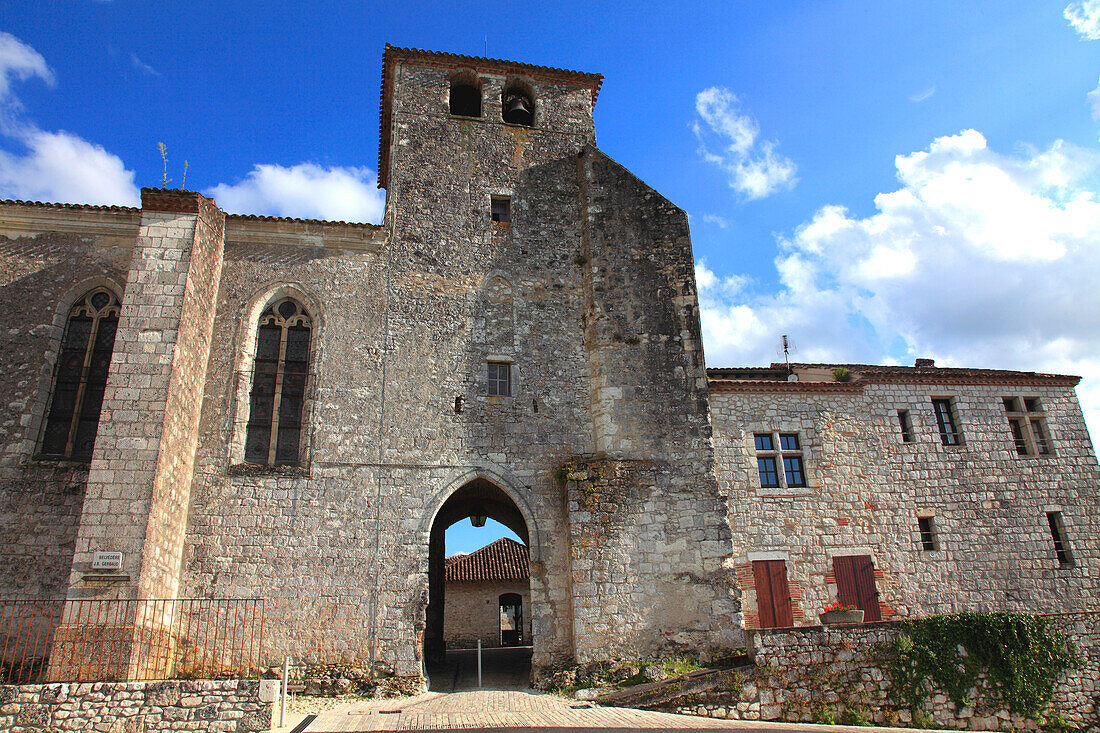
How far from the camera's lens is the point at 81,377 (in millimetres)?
11750

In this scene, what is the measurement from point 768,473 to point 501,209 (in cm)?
803

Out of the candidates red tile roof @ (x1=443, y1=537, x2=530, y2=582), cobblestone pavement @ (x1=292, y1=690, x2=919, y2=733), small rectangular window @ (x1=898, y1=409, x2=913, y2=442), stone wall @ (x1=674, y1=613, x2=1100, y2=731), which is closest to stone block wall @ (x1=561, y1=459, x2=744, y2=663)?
stone wall @ (x1=674, y1=613, x2=1100, y2=731)

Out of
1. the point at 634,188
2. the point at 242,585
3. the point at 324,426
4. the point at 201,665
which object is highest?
the point at 634,188

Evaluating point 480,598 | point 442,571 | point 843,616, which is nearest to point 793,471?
point 843,616

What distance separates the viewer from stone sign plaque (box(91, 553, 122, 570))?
9.12m

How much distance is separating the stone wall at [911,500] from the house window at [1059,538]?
0.15m

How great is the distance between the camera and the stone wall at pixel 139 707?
7.72m

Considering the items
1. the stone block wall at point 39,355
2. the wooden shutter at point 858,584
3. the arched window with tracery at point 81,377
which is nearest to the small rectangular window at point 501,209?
the stone block wall at point 39,355

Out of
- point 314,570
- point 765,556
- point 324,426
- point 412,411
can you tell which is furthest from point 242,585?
point 765,556

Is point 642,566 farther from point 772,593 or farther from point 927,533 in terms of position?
point 927,533

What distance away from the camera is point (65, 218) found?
12320mm

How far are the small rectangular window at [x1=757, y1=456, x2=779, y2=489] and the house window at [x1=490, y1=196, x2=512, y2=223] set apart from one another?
24.6 feet

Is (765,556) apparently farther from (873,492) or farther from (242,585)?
(242,585)

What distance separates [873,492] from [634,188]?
27.4ft
